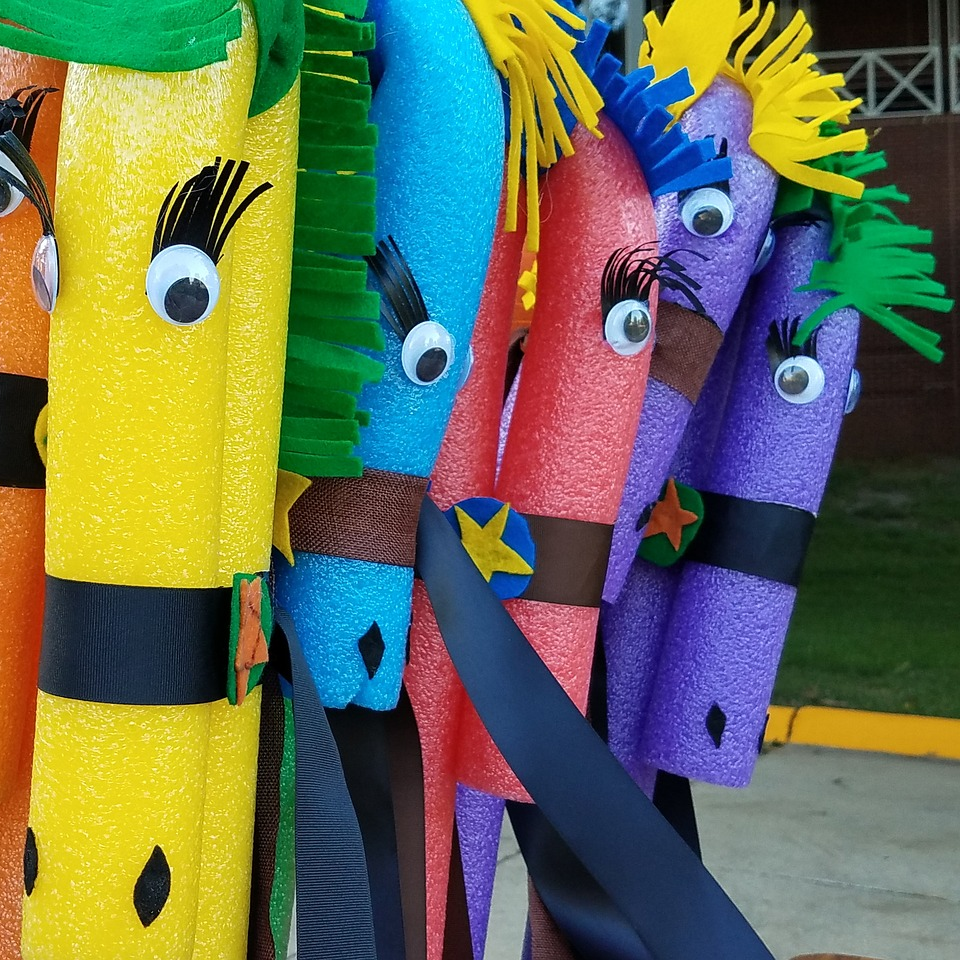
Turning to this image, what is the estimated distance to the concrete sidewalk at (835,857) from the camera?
171 cm

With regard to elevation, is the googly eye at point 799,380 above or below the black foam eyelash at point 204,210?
below

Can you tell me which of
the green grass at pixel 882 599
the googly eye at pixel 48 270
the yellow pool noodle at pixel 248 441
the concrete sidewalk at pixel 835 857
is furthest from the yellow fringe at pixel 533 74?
the green grass at pixel 882 599

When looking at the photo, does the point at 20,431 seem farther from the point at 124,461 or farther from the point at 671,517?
the point at 671,517

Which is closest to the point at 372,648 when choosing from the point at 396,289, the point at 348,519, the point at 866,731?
the point at 348,519

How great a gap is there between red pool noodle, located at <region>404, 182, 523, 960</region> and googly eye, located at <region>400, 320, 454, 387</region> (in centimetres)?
12

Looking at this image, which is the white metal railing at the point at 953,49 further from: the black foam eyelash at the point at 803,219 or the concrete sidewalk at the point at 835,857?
the black foam eyelash at the point at 803,219

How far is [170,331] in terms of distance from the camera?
500 mm

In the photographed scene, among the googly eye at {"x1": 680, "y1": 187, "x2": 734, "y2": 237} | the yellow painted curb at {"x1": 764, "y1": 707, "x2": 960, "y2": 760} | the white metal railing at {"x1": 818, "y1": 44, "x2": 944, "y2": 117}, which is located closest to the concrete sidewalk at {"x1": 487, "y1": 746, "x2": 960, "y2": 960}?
the yellow painted curb at {"x1": 764, "y1": 707, "x2": 960, "y2": 760}

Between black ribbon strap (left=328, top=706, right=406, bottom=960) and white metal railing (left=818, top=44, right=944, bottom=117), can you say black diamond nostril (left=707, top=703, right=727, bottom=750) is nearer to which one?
black ribbon strap (left=328, top=706, right=406, bottom=960)

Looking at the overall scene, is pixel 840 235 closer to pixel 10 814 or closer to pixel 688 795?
pixel 688 795

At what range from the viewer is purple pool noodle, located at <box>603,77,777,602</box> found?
2.81ft

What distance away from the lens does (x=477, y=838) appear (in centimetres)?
86

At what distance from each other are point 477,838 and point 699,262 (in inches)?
16.2

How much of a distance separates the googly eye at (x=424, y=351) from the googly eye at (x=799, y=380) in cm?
38
